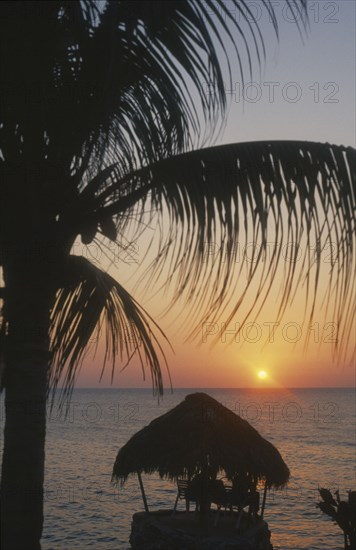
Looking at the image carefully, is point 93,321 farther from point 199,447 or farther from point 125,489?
point 125,489

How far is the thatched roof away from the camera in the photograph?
11.8 m

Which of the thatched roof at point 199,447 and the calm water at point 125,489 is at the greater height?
the thatched roof at point 199,447

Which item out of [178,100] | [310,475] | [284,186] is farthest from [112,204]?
[310,475]

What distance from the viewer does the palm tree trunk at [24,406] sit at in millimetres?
4023

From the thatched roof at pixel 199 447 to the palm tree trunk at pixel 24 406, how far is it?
803 cm

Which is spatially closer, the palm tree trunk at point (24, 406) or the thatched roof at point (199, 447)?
the palm tree trunk at point (24, 406)

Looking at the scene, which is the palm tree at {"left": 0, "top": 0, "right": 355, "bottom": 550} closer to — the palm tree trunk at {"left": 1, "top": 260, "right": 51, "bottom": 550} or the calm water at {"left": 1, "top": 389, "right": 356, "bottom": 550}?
the palm tree trunk at {"left": 1, "top": 260, "right": 51, "bottom": 550}

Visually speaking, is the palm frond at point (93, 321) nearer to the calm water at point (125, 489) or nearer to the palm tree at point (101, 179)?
the palm tree at point (101, 179)

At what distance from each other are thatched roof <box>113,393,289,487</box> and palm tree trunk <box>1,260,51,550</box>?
803 centimetres

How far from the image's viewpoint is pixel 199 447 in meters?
11.9

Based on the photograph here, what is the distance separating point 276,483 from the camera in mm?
12234

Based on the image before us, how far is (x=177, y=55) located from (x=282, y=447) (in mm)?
67549

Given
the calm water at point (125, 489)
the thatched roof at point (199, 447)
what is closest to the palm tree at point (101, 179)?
the thatched roof at point (199, 447)

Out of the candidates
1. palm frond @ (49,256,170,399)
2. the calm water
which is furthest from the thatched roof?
the calm water
